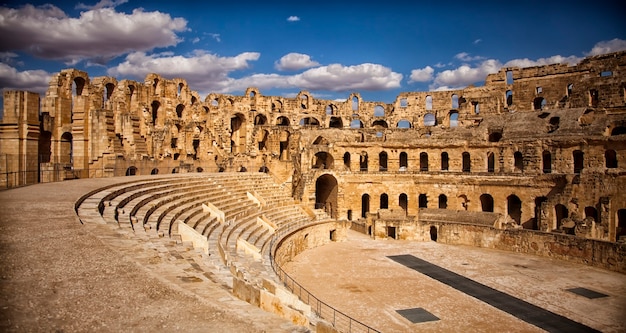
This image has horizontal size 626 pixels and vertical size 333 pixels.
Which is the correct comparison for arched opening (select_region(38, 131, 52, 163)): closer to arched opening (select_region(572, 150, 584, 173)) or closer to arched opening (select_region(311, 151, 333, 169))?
arched opening (select_region(311, 151, 333, 169))

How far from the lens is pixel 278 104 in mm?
46000

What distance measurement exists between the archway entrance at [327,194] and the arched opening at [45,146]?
731 inches

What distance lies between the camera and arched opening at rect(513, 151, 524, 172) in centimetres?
3284

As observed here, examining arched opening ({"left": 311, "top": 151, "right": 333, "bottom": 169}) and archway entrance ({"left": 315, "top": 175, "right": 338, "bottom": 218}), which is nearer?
archway entrance ({"left": 315, "top": 175, "right": 338, "bottom": 218})

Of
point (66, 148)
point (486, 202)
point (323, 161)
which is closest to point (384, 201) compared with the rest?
point (323, 161)

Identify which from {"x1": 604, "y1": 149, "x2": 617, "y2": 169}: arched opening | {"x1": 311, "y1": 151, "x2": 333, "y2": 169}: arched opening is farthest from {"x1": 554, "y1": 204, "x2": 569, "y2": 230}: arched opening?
{"x1": 311, "y1": 151, "x2": 333, "y2": 169}: arched opening

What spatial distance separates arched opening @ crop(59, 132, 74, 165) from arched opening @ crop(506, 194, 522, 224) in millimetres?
29325

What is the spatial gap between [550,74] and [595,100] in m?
5.24

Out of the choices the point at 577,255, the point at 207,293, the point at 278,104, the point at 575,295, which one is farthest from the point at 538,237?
the point at 278,104

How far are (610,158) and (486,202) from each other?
8491 millimetres

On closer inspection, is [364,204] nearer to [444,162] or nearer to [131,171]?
[444,162]

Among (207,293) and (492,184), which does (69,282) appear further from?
(492,184)

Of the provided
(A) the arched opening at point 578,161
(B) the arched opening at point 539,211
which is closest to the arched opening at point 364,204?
(B) the arched opening at point 539,211

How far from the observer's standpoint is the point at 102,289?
253 inches
